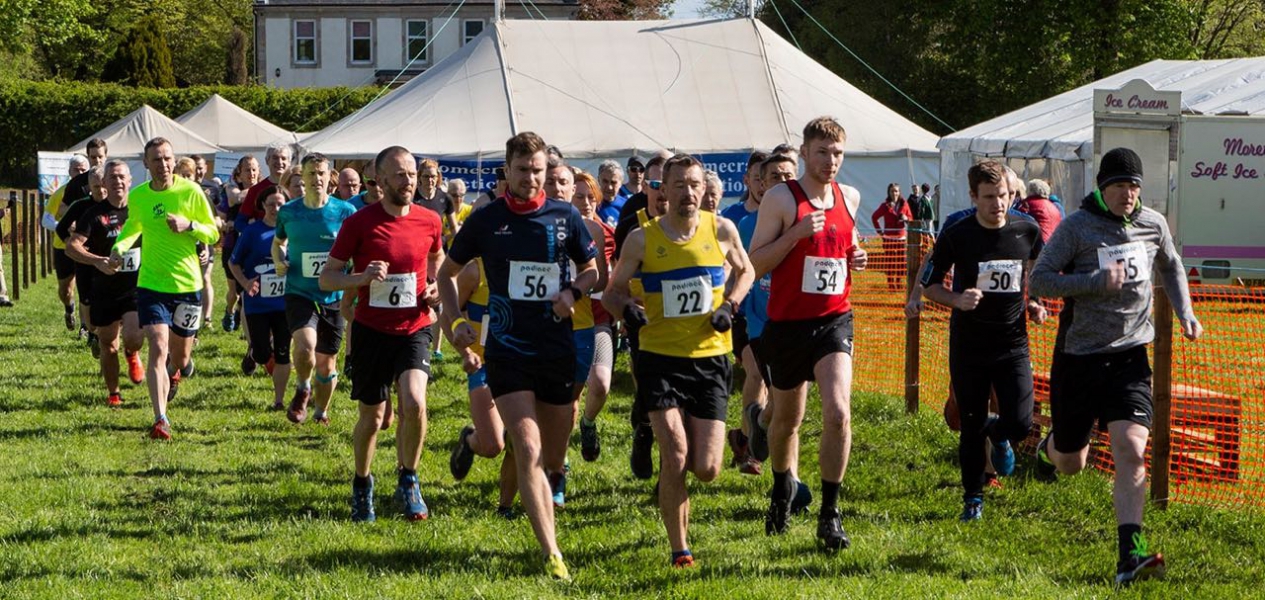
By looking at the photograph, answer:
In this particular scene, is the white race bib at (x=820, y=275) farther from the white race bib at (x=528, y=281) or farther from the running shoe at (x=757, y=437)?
the running shoe at (x=757, y=437)

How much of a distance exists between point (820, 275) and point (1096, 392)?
1351 mm

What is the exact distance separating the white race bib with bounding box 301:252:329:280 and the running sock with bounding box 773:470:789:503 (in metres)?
4.05

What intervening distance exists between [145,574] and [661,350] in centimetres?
248

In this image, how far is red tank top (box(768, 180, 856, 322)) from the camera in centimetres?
716

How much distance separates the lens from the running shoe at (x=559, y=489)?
25.5 feet

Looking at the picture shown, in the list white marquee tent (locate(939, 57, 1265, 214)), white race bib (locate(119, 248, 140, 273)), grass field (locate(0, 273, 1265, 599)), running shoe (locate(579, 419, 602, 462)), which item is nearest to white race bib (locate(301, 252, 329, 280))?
grass field (locate(0, 273, 1265, 599))

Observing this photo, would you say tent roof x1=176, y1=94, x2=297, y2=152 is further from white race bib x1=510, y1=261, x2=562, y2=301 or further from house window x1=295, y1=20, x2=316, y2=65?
white race bib x1=510, y1=261, x2=562, y2=301

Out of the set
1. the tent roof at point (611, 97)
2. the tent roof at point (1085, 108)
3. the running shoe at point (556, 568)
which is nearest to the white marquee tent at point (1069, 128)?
the tent roof at point (1085, 108)

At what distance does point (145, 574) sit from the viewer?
22.1 feet

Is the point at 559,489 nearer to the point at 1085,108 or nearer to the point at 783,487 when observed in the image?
the point at 783,487

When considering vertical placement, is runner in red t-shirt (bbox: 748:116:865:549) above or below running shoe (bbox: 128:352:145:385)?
above

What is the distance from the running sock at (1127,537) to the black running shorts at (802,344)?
1462mm

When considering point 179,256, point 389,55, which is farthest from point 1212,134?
point 389,55

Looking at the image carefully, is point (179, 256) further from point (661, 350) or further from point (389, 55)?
point (389, 55)
